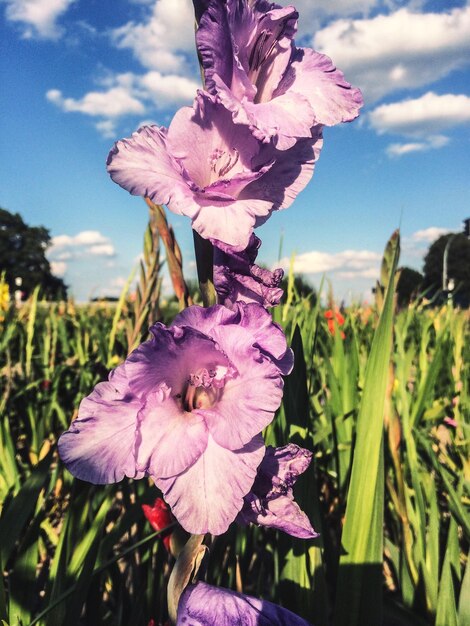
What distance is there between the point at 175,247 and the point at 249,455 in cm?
51

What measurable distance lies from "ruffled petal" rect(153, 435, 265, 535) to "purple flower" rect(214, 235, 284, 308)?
0.71 feet

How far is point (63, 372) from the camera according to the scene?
2.71 metres

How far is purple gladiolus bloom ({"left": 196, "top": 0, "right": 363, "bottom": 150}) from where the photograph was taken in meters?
0.72

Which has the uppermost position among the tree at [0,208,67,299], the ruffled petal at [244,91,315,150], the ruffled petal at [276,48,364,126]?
the tree at [0,208,67,299]

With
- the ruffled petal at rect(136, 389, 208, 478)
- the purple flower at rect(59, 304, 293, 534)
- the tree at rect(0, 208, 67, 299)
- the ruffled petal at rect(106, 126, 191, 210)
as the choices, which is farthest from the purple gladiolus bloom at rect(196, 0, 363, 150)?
the tree at rect(0, 208, 67, 299)

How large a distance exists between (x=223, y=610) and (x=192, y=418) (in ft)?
0.83

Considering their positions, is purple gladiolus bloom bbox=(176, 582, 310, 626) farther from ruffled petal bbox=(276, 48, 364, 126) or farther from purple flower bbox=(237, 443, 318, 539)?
ruffled petal bbox=(276, 48, 364, 126)

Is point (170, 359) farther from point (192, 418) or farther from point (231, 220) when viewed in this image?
point (231, 220)

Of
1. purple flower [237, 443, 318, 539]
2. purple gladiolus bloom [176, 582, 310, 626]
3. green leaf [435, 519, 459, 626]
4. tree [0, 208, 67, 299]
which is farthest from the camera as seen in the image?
tree [0, 208, 67, 299]

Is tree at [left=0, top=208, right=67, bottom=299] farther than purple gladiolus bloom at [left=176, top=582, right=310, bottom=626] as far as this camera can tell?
Yes

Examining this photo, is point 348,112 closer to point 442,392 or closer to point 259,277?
point 259,277

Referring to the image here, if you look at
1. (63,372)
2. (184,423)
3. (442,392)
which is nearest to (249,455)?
(184,423)

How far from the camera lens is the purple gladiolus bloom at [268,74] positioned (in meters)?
0.72

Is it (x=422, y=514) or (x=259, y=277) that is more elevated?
(x=259, y=277)
